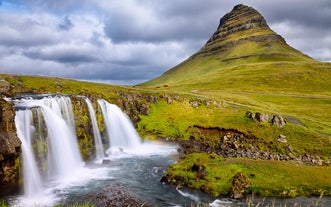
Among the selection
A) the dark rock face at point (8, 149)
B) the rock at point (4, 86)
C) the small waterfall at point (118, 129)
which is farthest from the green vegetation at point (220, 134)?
the dark rock face at point (8, 149)

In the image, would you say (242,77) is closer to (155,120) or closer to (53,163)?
(155,120)

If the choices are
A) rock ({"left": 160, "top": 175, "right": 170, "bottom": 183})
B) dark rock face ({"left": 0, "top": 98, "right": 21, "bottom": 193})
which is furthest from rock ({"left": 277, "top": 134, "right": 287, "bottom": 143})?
dark rock face ({"left": 0, "top": 98, "right": 21, "bottom": 193})

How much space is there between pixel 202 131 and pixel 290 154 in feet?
57.5

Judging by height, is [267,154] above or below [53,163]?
below

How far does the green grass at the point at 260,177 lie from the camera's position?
1182 inches

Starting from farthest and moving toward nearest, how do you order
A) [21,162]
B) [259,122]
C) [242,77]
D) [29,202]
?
[242,77] < [259,122] < [21,162] < [29,202]

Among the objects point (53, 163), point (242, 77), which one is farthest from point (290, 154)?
point (242, 77)

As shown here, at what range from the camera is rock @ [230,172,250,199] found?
29.3 metres

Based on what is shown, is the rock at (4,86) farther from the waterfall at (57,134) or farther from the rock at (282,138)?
the rock at (282,138)

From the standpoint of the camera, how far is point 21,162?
3098 cm

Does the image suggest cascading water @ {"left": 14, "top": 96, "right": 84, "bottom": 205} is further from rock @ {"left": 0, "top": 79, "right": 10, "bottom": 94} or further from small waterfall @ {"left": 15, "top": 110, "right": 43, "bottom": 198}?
rock @ {"left": 0, "top": 79, "right": 10, "bottom": 94}

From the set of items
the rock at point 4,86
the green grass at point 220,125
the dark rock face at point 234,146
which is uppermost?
the rock at point 4,86

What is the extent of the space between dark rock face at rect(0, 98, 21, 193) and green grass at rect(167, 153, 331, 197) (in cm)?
1680

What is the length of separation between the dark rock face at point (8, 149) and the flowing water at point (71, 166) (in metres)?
1.25
